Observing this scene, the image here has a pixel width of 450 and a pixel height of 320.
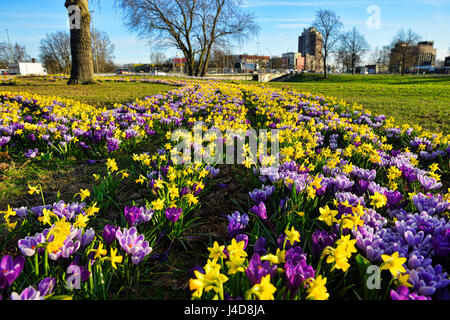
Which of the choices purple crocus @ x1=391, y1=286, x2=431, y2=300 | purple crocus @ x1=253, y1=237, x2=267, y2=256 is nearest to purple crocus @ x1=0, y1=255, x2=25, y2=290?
purple crocus @ x1=253, y1=237, x2=267, y2=256

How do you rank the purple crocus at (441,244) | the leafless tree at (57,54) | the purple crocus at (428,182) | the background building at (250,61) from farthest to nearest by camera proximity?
the background building at (250,61), the leafless tree at (57,54), the purple crocus at (428,182), the purple crocus at (441,244)

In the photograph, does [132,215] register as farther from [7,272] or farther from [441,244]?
[441,244]

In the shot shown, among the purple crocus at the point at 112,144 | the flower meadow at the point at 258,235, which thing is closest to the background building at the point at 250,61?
the purple crocus at the point at 112,144

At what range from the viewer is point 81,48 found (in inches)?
437

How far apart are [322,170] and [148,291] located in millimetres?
1986

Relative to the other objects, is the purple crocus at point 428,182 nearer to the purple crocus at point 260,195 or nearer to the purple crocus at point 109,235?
the purple crocus at point 260,195

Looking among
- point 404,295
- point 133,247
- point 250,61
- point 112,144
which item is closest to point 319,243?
point 404,295

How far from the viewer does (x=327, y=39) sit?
35500 mm

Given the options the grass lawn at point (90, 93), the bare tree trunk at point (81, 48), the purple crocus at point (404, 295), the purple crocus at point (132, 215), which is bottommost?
the purple crocus at point (404, 295)

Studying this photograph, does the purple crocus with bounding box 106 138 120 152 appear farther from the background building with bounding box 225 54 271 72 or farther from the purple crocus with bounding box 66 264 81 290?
the background building with bounding box 225 54 271 72

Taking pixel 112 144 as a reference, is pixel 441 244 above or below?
below

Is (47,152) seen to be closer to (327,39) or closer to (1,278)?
(1,278)

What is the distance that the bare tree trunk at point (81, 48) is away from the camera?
430 inches
